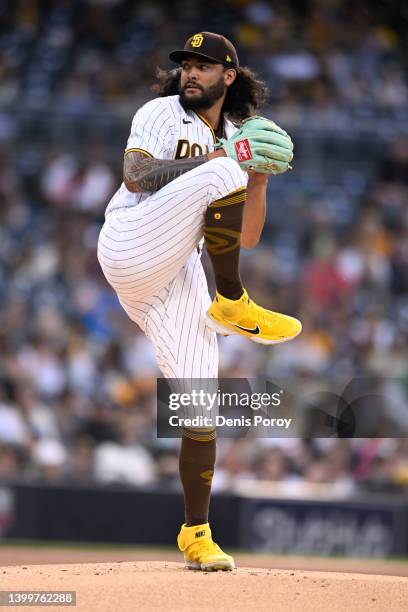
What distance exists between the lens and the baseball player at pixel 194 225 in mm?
3988

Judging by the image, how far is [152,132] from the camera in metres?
4.10

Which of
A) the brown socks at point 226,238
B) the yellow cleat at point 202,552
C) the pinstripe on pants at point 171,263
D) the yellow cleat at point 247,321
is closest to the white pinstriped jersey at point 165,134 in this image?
the pinstripe on pants at point 171,263

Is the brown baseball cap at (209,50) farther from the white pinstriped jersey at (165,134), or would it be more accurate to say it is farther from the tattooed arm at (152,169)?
the tattooed arm at (152,169)

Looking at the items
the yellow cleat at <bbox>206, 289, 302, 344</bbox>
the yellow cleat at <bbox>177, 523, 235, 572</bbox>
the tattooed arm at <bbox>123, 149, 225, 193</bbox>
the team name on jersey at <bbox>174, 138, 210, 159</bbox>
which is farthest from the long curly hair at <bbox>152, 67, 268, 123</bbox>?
the yellow cleat at <bbox>177, 523, 235, 572</bbox>

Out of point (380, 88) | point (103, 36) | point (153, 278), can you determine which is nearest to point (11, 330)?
point (103, 36)

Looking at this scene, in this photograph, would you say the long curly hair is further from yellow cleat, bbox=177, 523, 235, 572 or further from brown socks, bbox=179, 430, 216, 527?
yellow cleat, bbox=177, 523, 235, 572

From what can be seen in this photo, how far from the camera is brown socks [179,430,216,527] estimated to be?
4297 millimetres

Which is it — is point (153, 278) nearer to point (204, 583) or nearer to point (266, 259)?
point (204, 583)

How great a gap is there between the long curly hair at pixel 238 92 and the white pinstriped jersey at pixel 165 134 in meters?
0.24

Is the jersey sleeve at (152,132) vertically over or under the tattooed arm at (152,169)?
over

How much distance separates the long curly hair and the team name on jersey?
364 mm

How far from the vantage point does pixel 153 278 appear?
407 cm

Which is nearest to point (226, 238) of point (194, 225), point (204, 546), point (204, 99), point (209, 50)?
point (194, 225)

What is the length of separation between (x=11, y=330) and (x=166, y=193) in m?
5.57
